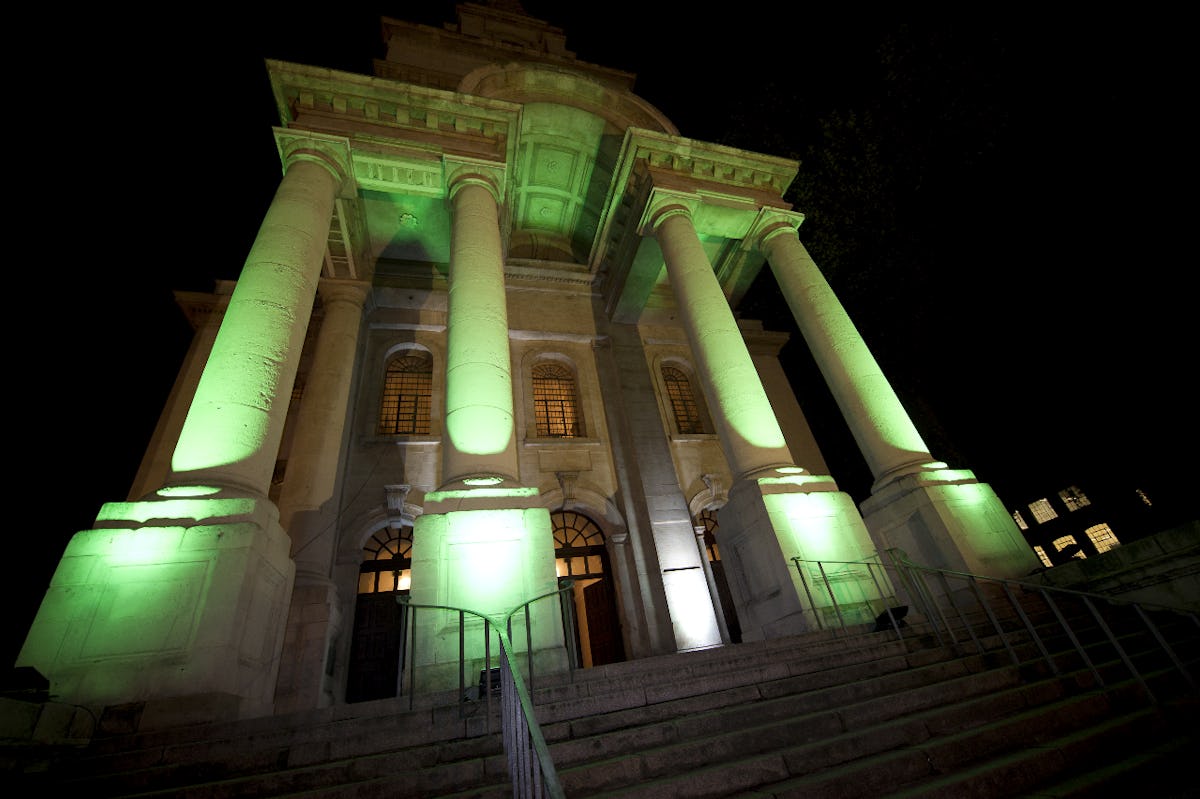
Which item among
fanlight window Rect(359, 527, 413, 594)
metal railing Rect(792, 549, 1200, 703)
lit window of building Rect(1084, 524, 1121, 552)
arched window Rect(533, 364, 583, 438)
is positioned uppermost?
arched window Rect(533, 364, 583, 438)

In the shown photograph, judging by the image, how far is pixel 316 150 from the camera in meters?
9.49

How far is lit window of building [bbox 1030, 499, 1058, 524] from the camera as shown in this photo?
35375 millimetres

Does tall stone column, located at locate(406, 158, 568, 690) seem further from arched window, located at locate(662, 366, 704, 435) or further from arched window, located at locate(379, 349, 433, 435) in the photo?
arched window, located at locate(662, 366, 704, 435)

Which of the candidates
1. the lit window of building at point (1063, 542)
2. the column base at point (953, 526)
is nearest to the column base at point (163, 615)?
the column base at point (953, 526)

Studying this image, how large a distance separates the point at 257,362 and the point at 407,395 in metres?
6.99

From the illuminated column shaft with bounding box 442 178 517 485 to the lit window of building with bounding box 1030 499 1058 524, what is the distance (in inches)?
1716

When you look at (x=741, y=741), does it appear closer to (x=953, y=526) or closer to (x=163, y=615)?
(x=163, y=615)

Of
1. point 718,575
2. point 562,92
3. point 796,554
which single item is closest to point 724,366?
point 796,554

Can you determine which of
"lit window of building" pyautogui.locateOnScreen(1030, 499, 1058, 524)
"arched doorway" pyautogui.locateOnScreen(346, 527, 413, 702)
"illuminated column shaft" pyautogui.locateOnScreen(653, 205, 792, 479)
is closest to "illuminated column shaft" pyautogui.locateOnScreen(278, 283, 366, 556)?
"arched doorway" pyautogui.locateOnScreen(346, 527, 413, 702)

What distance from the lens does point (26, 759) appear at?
3.47 meters

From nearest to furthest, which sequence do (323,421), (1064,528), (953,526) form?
(953,526), (323,421), (1064,528)

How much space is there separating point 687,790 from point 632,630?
859cm

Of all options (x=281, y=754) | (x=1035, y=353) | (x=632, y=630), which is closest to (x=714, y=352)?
(x=632, y=630)

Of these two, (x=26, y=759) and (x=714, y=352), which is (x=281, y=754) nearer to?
(x=26, y=759)
